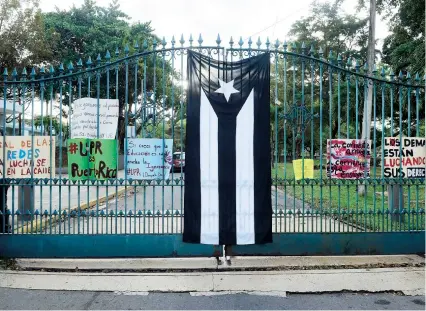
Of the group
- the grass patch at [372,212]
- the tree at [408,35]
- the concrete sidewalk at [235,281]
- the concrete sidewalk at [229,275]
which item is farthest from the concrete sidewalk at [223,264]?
the tree at [408,35]

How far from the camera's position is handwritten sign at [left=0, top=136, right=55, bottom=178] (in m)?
5.62

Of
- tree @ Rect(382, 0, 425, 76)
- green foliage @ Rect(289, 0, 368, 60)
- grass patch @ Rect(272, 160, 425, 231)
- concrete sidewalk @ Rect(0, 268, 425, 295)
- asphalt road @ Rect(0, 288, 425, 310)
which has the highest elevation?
green foliage @ Rect(289, 0, 368, 60)

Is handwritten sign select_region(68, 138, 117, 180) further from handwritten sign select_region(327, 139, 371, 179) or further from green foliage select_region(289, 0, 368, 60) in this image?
green foliage select_region(289, 0, 368, 60)

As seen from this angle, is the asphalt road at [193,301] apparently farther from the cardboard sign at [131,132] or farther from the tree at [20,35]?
the tree at [20,35]

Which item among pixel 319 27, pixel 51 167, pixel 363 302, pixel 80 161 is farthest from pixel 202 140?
pixel 319 27

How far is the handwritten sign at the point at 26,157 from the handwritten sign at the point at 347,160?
4376mm

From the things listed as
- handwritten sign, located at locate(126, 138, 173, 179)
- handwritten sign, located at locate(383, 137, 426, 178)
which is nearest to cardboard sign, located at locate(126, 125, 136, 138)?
handwritten sign, located at locate(126, 138, 173, 179)

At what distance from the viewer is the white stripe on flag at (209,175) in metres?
5.27

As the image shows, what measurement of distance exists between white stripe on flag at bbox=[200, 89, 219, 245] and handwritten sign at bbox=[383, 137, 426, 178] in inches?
112

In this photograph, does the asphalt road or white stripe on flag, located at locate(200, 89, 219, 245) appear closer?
the asphalt road

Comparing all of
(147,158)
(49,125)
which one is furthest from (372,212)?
(49,125)

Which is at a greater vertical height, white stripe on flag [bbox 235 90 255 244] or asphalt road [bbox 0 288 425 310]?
white stripe on flag [bbox 235 90 255 244]

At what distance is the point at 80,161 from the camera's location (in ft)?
18.2

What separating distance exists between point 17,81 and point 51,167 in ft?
4.69
